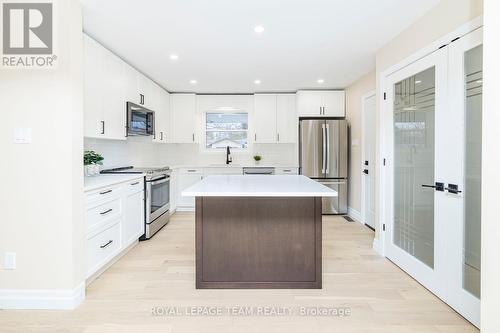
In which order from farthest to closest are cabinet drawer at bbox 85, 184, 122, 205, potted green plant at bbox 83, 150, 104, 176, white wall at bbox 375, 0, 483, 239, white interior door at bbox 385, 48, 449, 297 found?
potted green plant at bbox 83, 150, 104, 176
cabinet drawer at bbox 85, 184, 122, 205
white interior door at bbox 385, 48, 449, 297
white wall at bbox 375, 0, 483, 239

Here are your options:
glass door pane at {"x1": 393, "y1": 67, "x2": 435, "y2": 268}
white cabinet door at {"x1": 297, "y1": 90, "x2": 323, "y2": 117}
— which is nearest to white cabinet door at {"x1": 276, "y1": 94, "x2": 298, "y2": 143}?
white cabinet door at {"x1": 297, "y1": 90, "x2": 323, "y2": 117}

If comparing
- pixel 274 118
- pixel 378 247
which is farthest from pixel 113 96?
pixel 378 247

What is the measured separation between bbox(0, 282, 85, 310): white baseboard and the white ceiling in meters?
2.34

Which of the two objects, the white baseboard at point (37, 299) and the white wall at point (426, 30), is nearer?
the white wall at point (426, 30)

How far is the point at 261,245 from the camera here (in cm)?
267

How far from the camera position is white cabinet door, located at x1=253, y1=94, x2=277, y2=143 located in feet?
19.9

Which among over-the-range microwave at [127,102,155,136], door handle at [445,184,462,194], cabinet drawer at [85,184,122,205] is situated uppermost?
over-the-range microwave at [127,102,155,136]

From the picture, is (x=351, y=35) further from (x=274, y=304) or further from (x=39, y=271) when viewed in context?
(x=39, y=271)

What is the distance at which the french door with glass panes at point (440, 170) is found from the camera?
218cm

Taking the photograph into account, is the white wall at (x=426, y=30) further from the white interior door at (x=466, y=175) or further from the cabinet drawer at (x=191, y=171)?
the cabinet drawer at (x=191, y=171)

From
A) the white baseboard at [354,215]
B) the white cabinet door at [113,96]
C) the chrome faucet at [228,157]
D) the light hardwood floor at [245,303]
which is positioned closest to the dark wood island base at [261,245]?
the light hardwood floor at [245,303]

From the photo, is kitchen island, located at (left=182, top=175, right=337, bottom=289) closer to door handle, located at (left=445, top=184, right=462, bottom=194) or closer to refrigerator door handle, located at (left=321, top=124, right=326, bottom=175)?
door handle, located at (left=445, top=184, right=462, bottom=194)

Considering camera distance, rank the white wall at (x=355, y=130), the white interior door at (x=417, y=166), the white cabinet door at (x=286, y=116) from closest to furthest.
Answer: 1. the white interior door at (x=417, y=166)
2. the white wall at (x=355, y=130)
3. the white cabinet door at (x=286, y=116)

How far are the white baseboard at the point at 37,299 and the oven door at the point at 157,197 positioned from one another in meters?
1.83
